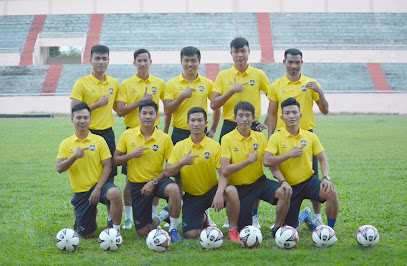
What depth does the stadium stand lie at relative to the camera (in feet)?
104

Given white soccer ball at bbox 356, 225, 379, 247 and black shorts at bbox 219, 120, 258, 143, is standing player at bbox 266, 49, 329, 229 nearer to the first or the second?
black shorts at bbox 219, 120, 258, 143

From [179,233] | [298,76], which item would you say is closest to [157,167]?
[179,233]

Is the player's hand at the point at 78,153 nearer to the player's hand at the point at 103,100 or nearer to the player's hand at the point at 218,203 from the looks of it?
the player's hand at the point at 103,100

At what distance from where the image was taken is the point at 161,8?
35125mm

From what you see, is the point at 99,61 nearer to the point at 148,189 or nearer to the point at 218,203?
the point at 148,189

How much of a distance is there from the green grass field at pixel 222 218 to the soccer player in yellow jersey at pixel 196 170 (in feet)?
1.24

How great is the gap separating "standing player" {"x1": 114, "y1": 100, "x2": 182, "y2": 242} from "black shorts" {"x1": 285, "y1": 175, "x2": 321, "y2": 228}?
46.2 inches

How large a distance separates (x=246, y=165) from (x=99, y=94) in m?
1.94

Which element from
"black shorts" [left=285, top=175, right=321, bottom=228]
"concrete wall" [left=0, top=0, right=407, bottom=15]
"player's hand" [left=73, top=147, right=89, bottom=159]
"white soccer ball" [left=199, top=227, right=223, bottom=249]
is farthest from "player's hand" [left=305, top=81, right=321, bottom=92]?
"concrete wall" [left=0, top=0, right=407, bottom=15]

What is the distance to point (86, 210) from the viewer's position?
543 cm

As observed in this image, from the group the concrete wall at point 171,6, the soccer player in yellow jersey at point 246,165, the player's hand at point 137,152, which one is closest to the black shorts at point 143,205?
the player's hand at point 137,152

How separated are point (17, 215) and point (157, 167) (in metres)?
1.93

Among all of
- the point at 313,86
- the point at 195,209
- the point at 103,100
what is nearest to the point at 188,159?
the point at 195,209

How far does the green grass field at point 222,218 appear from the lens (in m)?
4.50
